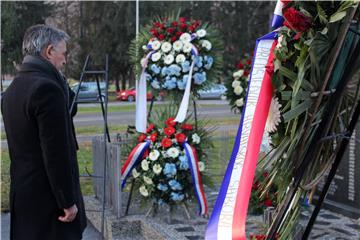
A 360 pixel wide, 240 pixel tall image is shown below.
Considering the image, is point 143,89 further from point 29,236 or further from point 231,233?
point 231,233

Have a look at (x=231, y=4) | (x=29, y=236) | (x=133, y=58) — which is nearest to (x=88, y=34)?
(x=231, y=4)

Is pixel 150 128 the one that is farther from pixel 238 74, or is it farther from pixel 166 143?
pixel 238 74

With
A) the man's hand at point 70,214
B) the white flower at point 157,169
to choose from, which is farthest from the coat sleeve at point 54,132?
the white flower at point 157,169

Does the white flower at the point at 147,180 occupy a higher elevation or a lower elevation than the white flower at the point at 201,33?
lower

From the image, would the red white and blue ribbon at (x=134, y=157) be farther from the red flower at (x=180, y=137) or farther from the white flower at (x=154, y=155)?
the red flower at (x=180, y=137)

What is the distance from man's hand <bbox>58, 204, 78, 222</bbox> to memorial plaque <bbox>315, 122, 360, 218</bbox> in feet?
11.0

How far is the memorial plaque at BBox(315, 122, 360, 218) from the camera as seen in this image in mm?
5496

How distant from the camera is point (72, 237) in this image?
121 inches

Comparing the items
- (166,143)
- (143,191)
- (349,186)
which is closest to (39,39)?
(166,143)

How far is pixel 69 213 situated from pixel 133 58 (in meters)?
3.04

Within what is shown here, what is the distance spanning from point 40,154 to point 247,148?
133 centimetres

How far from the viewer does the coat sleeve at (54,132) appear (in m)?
2.82

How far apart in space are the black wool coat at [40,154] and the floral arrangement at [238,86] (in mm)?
4044

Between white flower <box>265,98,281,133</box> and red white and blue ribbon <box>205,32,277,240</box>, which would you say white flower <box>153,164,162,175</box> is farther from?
white flower <box>265,98,281,133</box>
